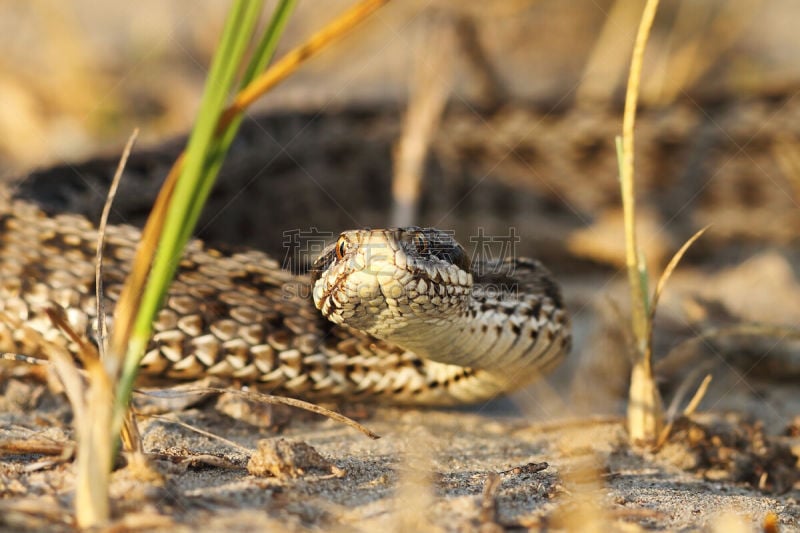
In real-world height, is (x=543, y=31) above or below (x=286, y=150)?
above

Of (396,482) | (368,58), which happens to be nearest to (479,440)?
(396,482)

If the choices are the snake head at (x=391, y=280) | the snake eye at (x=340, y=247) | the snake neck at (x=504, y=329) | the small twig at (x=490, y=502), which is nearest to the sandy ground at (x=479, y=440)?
the small twig at (x=490, y=502)

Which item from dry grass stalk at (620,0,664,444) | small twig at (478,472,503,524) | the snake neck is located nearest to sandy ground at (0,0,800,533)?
small twig at (478,472,503,524)

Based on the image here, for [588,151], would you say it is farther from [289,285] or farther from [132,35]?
[132,35]

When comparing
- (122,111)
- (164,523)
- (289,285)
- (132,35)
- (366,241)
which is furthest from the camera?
(132,35)

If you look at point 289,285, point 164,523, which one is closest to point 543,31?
point 289,285

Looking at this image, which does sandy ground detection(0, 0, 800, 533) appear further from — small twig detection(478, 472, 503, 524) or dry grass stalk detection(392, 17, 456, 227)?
dry grass stalk detection(392, 17, 456, 227)
